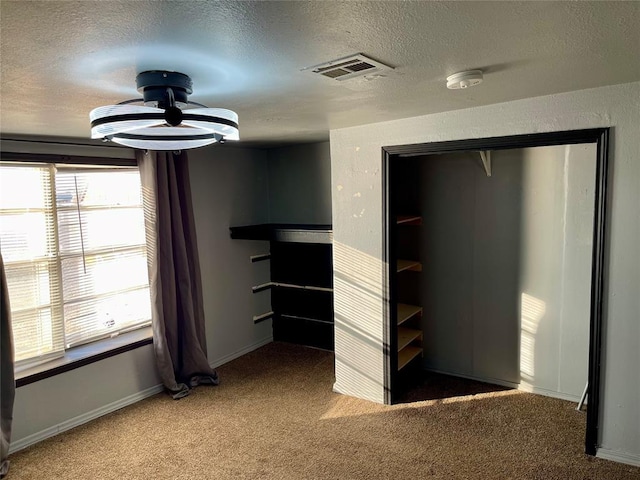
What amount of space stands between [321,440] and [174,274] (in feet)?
5.62

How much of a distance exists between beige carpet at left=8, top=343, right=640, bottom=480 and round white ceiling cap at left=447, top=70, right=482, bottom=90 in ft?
6.74

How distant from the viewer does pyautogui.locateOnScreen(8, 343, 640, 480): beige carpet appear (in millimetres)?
2543

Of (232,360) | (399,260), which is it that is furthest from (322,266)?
(232,360)

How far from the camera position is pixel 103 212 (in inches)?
133

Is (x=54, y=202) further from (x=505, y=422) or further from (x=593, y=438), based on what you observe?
(x=593, y=438)

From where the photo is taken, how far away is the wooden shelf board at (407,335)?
11.6 ft

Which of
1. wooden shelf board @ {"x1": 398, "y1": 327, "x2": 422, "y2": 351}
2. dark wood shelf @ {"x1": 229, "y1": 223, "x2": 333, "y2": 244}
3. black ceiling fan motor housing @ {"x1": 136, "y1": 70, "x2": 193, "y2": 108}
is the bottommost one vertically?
wooden shelf board @ {"x1": 398, "y1": 327, "x2": 422, "y2": 351}

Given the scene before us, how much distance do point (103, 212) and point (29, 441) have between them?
163 centimetres

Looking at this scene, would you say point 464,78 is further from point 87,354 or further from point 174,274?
point 87,354

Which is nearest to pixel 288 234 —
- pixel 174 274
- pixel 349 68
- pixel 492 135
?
pixel 174 274

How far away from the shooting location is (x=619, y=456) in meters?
2.47

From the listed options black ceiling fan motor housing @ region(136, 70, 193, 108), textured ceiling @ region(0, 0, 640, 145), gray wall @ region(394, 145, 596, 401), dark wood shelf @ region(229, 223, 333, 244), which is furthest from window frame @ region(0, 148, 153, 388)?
gray wall @ region(394, 145, 596, 401)

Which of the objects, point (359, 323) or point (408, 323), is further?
point (408, 323)

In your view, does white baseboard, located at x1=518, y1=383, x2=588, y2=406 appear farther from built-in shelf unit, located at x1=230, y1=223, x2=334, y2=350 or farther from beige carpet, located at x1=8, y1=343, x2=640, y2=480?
built-in shelf unit, located at x1=230, y1=223, x2=334, y2=350
